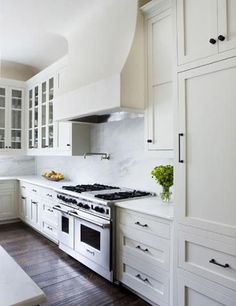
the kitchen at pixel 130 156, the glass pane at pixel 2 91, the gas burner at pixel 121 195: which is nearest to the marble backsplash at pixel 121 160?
the kitchen at pixel 130 156

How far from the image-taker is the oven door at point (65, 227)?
3143 millimetres

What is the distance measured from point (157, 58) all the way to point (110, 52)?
517mm

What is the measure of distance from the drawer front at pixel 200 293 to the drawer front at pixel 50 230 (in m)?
2.25

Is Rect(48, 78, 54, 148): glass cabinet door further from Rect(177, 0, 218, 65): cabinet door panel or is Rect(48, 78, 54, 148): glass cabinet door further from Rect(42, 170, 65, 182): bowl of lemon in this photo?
Rect(177, 0, 218, 65): cabinet door panel

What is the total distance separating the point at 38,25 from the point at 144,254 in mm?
3078

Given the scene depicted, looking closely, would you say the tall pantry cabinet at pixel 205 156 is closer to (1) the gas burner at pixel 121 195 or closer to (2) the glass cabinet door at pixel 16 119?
(1) the gas burner at pixel 121 195

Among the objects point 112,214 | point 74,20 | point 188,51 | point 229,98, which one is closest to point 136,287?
point 112,214

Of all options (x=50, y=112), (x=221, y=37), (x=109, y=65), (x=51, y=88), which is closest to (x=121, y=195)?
(x=109, y=65)

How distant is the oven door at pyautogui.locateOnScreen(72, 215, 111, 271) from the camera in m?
2.56

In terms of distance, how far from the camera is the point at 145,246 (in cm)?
227

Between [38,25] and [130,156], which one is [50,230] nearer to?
[130,156]

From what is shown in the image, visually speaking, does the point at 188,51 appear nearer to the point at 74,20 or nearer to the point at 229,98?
the point at 229,98

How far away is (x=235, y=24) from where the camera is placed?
1581 mm

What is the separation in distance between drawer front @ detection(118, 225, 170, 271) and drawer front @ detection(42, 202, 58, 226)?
150 centimetres
